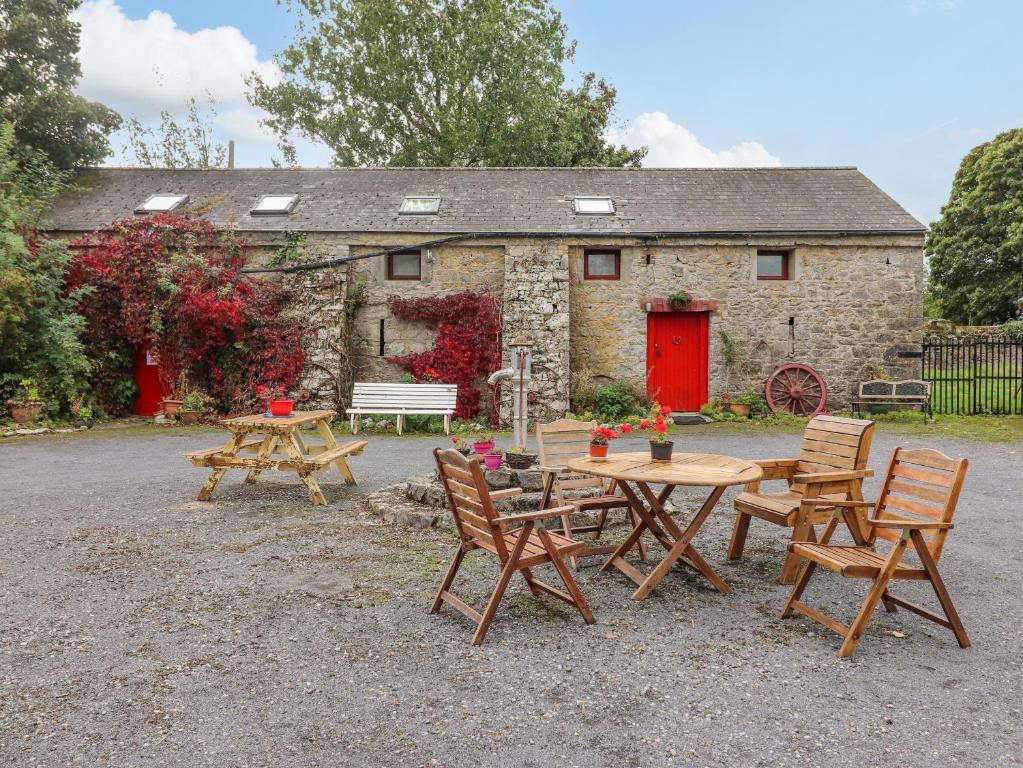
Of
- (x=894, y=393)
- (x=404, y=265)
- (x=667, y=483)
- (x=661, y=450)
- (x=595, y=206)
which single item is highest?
(x=595, y=206)

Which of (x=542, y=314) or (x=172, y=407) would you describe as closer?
(x=172, y=407)

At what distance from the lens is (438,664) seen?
10.5 ft

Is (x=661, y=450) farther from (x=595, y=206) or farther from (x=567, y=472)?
(x=595, y=206)

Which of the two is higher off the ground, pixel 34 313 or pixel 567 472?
pixel 34 313

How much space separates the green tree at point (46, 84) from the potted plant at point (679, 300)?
13816mm

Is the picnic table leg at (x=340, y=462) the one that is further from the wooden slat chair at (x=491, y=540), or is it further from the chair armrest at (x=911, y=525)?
the chair armrest at (x=911, y=525)

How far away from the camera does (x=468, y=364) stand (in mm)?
12594


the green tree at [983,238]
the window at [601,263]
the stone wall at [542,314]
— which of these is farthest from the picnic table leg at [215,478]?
the green tree at [983,238]

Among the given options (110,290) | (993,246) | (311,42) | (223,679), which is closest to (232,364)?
(110,290)

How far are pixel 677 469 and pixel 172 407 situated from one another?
10.8 metres

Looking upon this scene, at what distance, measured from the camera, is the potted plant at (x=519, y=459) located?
560 cm

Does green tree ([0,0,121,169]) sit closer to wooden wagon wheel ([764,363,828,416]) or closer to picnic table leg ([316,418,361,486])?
picnic table leg ([316,418,361,486])

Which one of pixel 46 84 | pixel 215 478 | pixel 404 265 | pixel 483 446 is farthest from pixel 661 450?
pixel 46 84

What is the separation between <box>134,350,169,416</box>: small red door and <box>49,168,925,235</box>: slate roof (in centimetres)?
288
